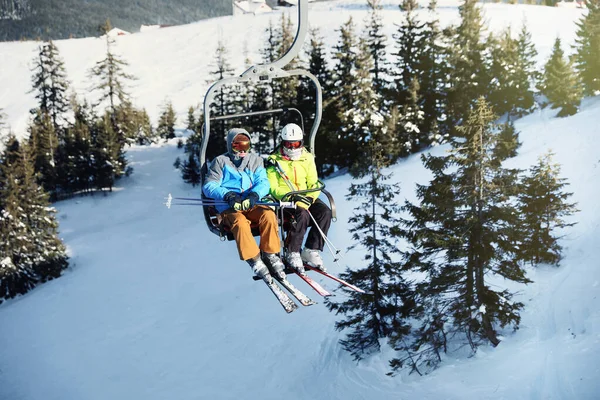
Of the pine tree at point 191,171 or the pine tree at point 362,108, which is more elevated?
the pine tree at point 362,108

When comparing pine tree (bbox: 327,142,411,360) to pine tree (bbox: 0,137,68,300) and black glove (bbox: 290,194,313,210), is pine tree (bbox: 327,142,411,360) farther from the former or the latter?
pine tree (bbox: 0,137,68,300)

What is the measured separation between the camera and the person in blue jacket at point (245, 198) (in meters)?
7.21

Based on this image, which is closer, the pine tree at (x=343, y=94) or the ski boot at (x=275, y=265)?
the ski boot at (x=275, y=265)

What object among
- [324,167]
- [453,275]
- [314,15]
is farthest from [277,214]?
[314,15]

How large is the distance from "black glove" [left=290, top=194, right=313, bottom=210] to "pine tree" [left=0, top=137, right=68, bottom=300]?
30.8m

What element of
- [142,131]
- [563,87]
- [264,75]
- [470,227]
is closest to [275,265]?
[264,75]

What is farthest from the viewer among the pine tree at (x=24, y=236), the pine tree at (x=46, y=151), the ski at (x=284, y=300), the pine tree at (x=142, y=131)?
the pine tree at (x=142, y=131)

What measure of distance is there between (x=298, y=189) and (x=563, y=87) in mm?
32748

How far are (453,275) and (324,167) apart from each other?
69.0 ft

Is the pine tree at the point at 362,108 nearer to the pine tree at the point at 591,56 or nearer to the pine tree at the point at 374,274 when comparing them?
the pine tree at the point at 374,274

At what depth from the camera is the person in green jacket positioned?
7.62 metres

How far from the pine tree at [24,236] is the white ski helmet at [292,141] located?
3067 centimetres

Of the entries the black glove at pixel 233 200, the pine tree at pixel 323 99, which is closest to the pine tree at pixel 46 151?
the pine tree at pixel 323 99

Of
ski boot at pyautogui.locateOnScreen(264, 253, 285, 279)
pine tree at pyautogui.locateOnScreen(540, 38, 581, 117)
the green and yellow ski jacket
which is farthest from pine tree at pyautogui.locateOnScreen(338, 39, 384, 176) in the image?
ski boot at pyautogui.locateOnScreen(264, 253, 285, 279)
